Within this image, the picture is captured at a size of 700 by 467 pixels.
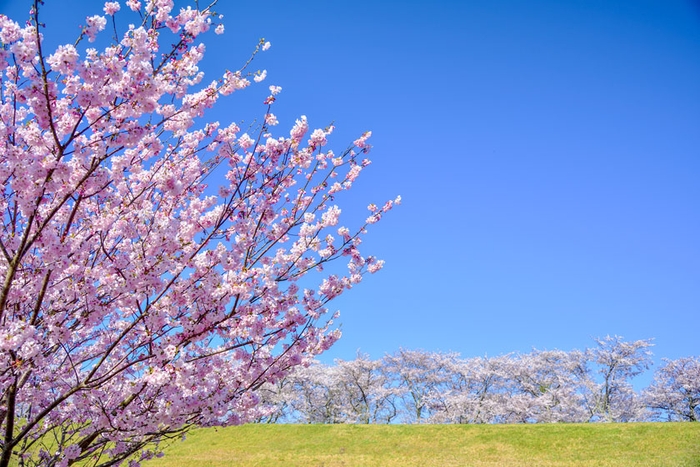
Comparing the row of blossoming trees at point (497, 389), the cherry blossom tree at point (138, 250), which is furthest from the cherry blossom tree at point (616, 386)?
the cherry blossom tree at point (138, 250)

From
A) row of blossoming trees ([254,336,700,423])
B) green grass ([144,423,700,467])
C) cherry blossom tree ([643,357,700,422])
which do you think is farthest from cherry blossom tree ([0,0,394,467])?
cherry blossom tree ([643,357,700,422])

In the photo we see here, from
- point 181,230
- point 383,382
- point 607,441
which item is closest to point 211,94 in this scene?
point 181,230

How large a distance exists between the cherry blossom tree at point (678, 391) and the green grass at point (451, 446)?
72.2 ft

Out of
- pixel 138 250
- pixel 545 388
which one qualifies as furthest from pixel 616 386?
pixel 138 250

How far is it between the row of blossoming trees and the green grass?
11.8 meters

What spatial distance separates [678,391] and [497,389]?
14637 millimetres

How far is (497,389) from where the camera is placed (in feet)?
143

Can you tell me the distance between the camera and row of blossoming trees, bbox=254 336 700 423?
38.5 m

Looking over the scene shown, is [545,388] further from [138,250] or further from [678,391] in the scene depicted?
[138,250]

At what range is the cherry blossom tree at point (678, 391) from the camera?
39188 millimetres

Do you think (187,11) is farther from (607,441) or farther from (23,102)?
(607,441)

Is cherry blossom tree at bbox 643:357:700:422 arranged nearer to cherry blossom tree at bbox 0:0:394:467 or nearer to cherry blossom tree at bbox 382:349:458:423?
cherry blossom tree at bbox 382:349:458:423

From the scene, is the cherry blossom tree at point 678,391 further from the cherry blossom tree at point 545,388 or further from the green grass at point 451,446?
the green grass at point 451,446

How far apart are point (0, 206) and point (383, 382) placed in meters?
43.7
